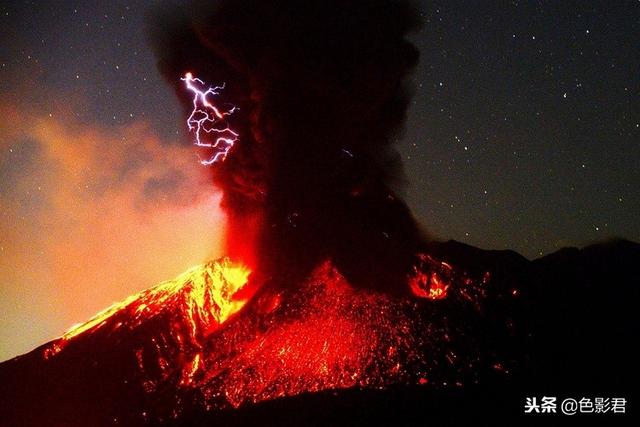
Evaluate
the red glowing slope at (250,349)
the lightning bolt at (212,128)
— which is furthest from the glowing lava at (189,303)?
the lightning bolt at (212,128)

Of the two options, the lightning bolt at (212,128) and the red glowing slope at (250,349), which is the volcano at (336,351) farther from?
the lightning bolt at (212,128)

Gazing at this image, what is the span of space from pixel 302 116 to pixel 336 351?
784 centimetres

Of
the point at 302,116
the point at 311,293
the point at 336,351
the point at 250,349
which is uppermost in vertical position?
the point at 302,116

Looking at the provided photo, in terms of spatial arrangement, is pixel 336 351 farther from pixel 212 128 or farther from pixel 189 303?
pixel 212 128

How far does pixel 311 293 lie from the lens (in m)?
18.3

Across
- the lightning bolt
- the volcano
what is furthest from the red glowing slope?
the lightning bolt

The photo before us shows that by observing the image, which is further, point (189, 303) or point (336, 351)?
point (189, 303)

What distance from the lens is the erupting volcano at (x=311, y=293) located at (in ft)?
48.8

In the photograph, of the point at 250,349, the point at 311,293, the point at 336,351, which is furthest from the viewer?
the point at 311,293

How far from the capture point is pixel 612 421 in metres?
13.6

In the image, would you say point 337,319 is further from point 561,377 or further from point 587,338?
point 587,338

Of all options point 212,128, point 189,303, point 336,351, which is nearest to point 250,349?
point 336,351

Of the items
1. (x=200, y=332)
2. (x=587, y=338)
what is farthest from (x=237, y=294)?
(x=587, y=338)

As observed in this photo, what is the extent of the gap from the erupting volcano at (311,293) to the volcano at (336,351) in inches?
2.0
